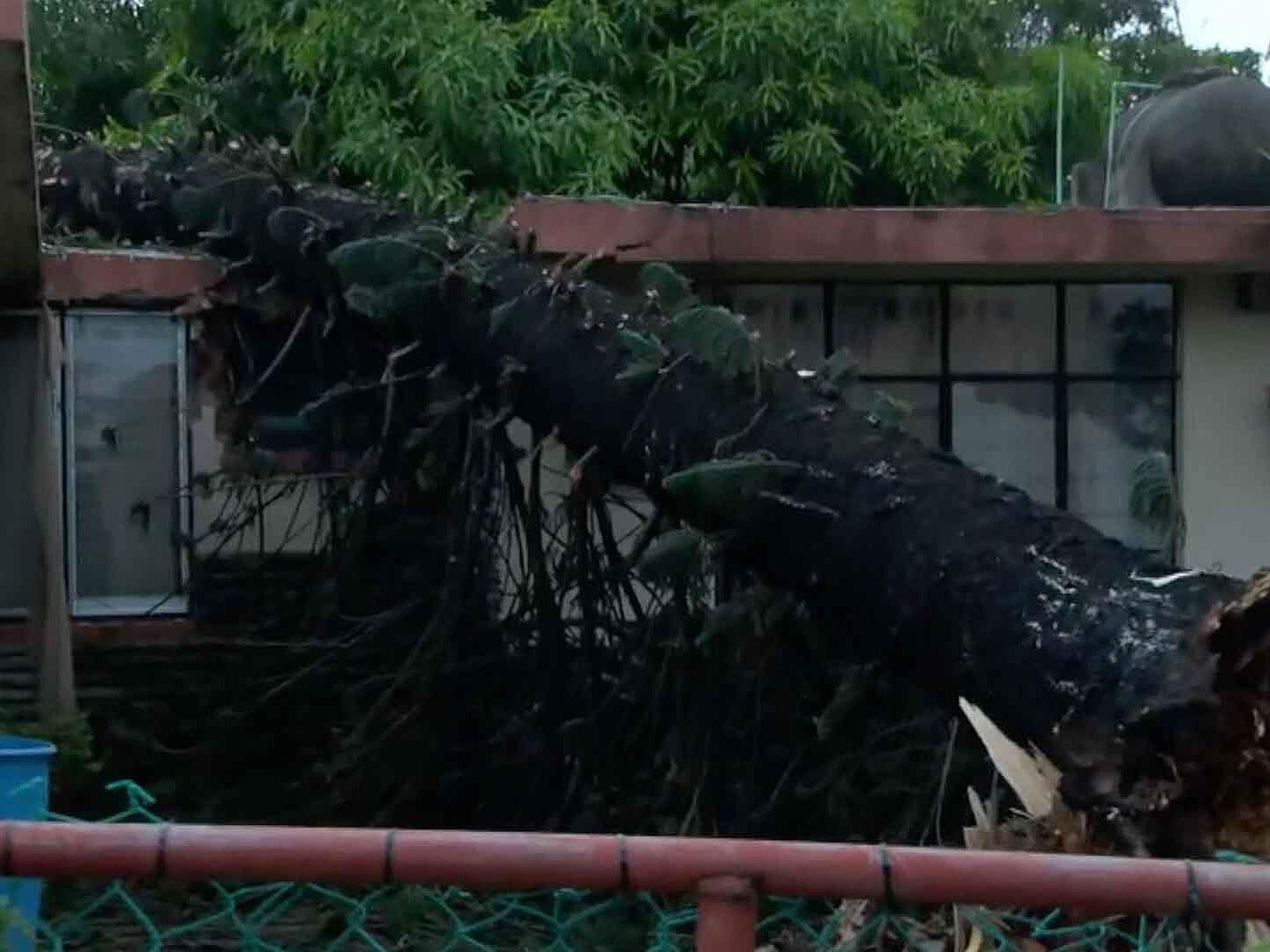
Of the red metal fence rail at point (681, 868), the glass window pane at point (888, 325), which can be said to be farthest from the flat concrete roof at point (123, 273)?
the red metal fence rail at point (681, 868)

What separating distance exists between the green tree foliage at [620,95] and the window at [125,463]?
220cm

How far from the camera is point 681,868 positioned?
7.77 feet

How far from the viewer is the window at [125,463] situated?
820cm

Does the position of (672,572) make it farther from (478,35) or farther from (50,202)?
(478,35)

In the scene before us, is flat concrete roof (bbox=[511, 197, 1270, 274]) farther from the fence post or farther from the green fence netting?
A: the fence post

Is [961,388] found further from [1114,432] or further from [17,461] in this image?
[17,461]

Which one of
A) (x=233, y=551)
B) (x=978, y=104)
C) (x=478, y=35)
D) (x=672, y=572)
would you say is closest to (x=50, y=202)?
(x=233, y=551)

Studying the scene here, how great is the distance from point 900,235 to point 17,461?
3457mm

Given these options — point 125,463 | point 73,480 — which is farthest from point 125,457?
point 73,480

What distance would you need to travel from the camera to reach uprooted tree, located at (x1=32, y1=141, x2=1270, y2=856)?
4.48m

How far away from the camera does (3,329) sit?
7527mm

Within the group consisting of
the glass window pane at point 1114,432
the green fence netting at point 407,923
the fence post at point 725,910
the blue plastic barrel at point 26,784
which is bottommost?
the green fence netting at point 407,923

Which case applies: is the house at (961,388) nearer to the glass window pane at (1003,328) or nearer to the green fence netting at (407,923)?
the glass window pane at (1003,328)

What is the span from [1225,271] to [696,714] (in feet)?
11.2
